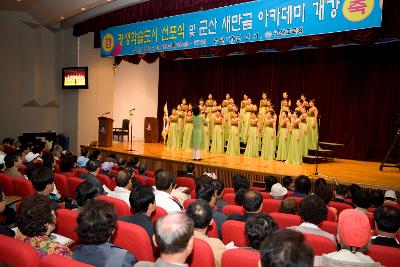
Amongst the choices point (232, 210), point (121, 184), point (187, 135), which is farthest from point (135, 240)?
point (187, 135)

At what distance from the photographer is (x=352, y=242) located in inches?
77.4

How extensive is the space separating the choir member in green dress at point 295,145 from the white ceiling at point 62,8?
434 centimetres

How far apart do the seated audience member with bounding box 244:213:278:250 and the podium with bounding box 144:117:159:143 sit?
1059 centimetres

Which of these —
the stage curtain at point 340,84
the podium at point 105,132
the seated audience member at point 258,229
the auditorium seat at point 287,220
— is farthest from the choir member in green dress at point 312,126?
the seated audience member at point 258,229

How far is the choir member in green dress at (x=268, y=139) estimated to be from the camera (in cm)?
905

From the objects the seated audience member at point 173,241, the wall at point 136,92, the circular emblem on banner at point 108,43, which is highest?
the circular emblem on banner at point 108,43

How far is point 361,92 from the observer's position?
9570 mm

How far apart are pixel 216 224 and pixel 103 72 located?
925 centimetres

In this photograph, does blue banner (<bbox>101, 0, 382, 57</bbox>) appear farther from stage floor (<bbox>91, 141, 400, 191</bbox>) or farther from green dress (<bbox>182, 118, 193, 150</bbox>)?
green dress (<bbox>182, 118, 193, 150</bbox>)

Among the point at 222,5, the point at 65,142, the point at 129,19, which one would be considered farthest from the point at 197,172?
the point at 65,142

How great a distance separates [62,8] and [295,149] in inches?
257

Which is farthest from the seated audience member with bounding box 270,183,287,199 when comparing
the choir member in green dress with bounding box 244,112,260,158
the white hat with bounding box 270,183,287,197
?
the choir member in green dress with bounding box 244,112,260,158

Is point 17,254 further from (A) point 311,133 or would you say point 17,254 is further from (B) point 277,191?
(A) point 311,133

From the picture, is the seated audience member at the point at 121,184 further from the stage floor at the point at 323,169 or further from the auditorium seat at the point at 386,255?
the stage floor at the point at 323,169
